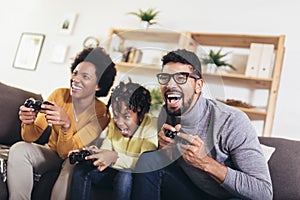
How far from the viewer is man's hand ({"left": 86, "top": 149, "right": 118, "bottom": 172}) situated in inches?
43.1

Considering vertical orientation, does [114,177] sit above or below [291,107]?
below

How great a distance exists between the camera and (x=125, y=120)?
1122 mm

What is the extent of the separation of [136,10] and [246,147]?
1.64 meters

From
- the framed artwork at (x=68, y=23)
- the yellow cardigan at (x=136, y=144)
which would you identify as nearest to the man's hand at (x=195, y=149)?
the yellow cardigan at (x=136, y=144)

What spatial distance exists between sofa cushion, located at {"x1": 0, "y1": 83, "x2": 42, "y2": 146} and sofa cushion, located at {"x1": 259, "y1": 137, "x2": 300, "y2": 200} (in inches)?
47.1

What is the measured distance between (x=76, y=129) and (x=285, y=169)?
0.84m

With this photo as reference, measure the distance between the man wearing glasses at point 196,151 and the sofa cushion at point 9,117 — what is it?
81 cm

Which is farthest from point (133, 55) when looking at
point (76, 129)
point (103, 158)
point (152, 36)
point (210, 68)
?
point (103, 158)

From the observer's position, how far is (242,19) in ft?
6.73

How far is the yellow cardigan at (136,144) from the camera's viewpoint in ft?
3.59

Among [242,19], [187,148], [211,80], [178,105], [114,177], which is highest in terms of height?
[242,19]

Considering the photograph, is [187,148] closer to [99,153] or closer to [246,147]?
[246,147]

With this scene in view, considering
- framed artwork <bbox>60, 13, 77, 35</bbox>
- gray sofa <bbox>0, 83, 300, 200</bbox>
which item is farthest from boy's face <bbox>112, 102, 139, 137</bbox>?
framed artwork <bbox>60, 13, 77, 35</bbox>

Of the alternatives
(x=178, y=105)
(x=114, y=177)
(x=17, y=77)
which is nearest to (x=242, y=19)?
(x=178, y=105)
